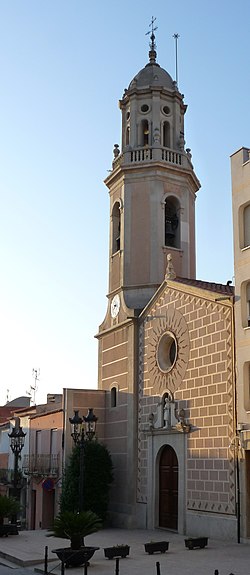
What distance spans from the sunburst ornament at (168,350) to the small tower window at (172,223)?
16.4ft

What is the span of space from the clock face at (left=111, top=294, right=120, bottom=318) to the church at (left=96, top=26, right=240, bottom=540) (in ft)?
0.16

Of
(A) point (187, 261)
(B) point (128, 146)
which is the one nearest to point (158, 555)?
(A) point (187, 261)

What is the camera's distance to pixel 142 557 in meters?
18.2

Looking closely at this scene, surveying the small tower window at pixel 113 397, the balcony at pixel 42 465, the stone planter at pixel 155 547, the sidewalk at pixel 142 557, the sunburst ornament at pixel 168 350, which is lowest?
the sidewalk at pixel 142 557

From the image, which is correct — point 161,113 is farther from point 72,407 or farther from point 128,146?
point 72,407

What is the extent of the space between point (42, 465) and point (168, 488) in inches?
402

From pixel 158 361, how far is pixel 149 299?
3963 mm

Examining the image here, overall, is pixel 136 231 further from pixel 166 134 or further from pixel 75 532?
pixel 75 532

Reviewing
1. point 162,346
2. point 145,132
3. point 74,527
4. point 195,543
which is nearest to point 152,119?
point 145,132

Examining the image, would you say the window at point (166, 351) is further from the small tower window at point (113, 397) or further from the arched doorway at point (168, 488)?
the small tower window at point (113, 397)

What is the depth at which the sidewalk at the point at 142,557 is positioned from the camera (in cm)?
1568

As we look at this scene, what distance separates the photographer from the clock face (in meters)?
30.8

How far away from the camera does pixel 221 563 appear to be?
16.2 metres

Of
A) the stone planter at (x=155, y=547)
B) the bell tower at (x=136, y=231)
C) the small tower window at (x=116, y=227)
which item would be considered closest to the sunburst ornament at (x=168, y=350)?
the bell tower at (x=136, y=231)
